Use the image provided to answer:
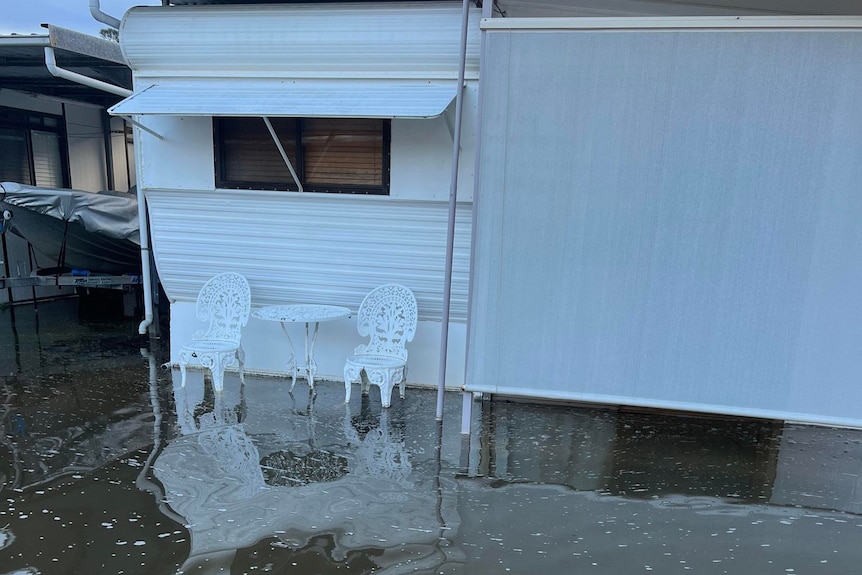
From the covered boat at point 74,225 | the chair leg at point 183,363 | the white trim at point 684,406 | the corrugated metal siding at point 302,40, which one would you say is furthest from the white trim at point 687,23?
the covered boat at point 74,225

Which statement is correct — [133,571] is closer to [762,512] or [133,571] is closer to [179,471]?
[179,471]

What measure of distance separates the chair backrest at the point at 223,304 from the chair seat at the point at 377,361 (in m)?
1.22

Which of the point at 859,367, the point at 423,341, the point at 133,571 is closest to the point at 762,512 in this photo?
the point at 859,367

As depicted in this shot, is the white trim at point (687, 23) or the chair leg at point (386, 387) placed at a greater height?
the white trim at point (687, 23)

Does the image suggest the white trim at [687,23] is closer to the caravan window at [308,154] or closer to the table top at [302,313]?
the caravan window at [308,154]

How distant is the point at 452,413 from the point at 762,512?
7.37ft

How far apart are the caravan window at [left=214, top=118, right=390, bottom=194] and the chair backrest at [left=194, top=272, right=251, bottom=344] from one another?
0.92 m

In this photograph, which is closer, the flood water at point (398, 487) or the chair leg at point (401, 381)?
the flood water at point (398, 487)

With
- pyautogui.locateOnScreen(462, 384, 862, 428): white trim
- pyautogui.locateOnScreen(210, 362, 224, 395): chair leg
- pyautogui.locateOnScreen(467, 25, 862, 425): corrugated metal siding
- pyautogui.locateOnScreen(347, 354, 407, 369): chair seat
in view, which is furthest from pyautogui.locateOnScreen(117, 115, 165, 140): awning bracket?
pyautogui.locateOnScreen(462, 384, 862, 428): white trim

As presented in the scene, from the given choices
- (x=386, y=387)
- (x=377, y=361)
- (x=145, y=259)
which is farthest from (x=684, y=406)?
(x=145, y=259)

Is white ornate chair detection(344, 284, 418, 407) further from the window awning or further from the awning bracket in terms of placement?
the awning bracket

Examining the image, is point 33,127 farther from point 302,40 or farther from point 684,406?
point 684,406

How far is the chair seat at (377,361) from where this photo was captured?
14.6ft

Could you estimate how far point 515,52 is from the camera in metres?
3.21
